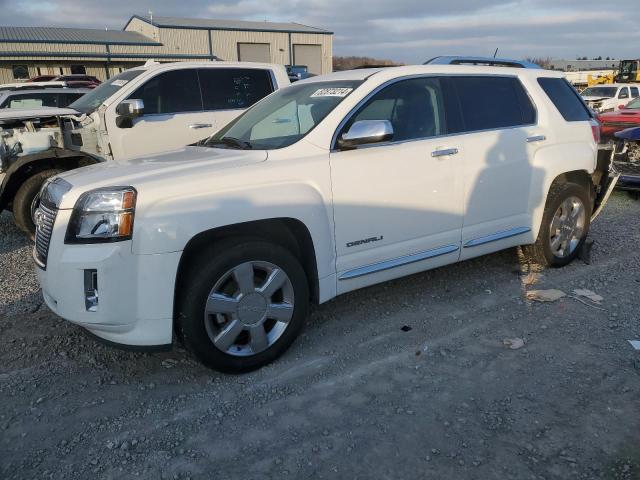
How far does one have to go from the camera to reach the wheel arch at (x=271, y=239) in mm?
3115

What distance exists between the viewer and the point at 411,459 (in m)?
2.56

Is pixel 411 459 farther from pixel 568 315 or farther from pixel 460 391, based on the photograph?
pixel 568 315

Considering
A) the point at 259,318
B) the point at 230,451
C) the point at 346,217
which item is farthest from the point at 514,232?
the point at 230,451

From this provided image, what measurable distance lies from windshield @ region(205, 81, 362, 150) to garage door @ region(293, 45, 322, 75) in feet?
149

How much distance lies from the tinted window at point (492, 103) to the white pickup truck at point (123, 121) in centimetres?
383

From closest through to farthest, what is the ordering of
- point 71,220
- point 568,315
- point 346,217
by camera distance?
point 71,220
point 346,217
point 568,315

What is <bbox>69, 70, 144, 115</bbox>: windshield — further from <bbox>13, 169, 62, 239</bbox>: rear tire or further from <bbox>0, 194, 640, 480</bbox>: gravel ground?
<bbox>0, 194, 640, 480</bbox>: gravel ground

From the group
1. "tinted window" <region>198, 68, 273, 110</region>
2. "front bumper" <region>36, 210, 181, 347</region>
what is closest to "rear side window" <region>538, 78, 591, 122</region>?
"front bumper" <region>36, 210, 181, 347</region>

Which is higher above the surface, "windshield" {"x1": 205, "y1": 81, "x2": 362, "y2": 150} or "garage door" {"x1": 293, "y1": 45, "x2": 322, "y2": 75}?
"garage door" {"x1": 293, "y1": 45, "x2": 322, "y2": 75}

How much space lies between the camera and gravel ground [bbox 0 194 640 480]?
101 inches

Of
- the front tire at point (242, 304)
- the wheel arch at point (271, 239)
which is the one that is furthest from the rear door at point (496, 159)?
the front tire at point (242, 304)

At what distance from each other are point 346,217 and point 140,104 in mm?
3935

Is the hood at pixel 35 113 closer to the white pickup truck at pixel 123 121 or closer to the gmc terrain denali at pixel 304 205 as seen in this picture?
the white pickup truck at pixel 123 121

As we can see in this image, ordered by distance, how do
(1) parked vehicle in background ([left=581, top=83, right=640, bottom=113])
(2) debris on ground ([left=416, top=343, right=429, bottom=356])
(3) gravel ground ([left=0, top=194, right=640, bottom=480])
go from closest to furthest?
1. (3) gravel ground ([left=0, top=194, right=640, bottom=480])
2. (2) debris on ground ([left=416, top=343, right=429, bottom=356])
3. (1) parked vehicle in background ([left=581, top=83, right=640, bottom=113])
